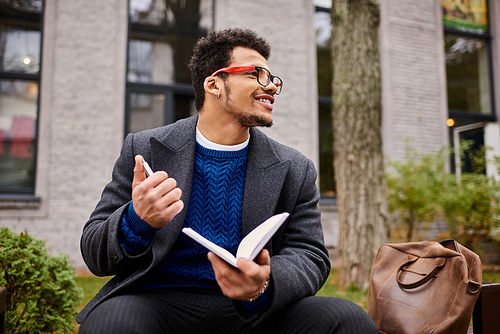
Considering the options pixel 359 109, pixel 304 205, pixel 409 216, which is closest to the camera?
pixel 304 205

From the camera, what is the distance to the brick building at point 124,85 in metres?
6.58

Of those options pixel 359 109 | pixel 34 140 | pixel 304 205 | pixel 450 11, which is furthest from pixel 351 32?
pixel 450 11

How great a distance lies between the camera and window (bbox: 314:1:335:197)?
8.41 meters

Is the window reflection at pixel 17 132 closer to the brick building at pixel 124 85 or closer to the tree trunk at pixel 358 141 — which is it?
the brick building at pixel 124 85

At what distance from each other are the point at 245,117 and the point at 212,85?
0.98 ft

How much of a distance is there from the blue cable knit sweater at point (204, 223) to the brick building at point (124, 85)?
542 centimetres

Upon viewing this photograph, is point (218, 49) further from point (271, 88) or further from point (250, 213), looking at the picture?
point (250, 213)

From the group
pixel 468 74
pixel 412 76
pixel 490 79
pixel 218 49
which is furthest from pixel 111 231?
pixel 490 79

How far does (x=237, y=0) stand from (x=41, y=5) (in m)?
3.72

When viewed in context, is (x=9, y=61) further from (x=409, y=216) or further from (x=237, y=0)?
(x=409, y=216)

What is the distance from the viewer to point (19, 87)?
266 inches

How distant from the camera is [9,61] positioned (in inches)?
267

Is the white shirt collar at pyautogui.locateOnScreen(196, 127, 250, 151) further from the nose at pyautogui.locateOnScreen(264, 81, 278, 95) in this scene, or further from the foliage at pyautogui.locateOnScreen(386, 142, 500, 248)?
the foliage at pyautogui.locateOnScreen(386, 142, 500, 248)

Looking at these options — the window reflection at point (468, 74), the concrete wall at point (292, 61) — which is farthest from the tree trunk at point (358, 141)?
the window reflection at point (468, 74)
